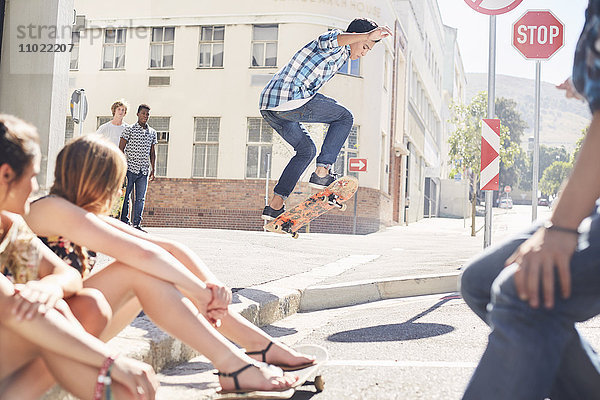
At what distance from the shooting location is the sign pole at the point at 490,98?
25.4 ft

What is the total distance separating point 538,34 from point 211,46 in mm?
14161

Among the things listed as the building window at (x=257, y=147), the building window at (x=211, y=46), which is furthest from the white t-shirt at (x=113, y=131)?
the building window at (x=211, y=46)

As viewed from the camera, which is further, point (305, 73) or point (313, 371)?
point (305, 73)

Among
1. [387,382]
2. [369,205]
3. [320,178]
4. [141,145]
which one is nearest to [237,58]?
[369,205]

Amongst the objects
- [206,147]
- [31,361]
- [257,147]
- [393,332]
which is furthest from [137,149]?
[206,147]

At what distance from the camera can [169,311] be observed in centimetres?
219

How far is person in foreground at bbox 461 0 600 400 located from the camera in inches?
50.9

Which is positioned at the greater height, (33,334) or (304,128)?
(304,128)

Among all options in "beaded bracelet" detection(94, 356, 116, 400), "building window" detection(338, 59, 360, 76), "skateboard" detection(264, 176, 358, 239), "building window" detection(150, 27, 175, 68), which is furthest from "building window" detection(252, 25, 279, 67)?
"beaded bracelet" detection(94, 356, 116, 400)

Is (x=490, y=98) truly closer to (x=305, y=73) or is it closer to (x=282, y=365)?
(x=305, y=73)

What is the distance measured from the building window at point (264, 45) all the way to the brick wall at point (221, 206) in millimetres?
4414

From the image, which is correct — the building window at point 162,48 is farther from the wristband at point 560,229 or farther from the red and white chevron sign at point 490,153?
the wristband at point 560,229

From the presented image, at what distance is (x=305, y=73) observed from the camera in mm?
5234

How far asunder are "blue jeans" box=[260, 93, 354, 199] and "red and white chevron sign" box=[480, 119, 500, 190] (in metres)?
3.27
